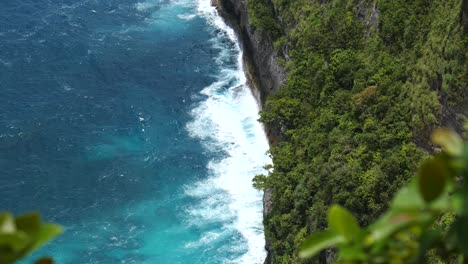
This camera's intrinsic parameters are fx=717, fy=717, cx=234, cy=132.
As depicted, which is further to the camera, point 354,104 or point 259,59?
point 259,59

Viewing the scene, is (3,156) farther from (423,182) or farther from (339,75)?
(423,182)

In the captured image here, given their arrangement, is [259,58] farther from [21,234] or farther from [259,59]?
[21,234]

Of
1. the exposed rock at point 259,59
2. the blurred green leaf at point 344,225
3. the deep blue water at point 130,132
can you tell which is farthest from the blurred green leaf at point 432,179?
the exposed rock at point 259,59

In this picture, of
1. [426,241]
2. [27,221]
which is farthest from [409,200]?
[27,221]

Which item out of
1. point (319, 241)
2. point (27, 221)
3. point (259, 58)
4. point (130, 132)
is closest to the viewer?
point (27, 221)

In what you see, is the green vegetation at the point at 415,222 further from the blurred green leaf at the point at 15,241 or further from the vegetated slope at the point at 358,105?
the vegetated slope at the point at 358,105

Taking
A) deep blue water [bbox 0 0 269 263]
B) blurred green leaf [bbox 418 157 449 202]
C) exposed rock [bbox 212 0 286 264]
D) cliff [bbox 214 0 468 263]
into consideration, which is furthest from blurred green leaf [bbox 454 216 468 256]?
exposed rock [bbox 212 0 286 264]

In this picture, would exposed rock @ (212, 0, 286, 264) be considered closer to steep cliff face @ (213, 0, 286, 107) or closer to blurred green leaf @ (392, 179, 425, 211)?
steep cliff face @ (213, 0, 286, 107)
